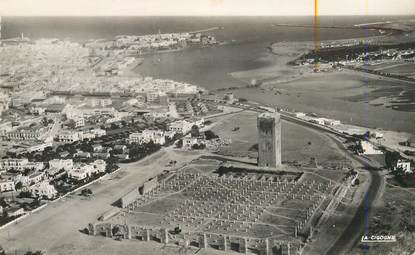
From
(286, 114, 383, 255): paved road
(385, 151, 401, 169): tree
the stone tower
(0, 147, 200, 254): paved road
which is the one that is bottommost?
(0, 147, 200, 254): paved road

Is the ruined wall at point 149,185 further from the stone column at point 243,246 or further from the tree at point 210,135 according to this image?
the tree at point 210,135

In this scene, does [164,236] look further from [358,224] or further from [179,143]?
[179,143]

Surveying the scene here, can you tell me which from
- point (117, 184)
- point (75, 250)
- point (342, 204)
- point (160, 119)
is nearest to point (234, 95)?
point (160, 119)

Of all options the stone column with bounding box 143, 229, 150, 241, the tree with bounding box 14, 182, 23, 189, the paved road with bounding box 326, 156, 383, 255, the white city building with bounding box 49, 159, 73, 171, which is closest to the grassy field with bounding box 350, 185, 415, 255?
the paved road with bounding box 326, 156, 383, 255

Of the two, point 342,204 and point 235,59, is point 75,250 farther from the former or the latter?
point 235,59

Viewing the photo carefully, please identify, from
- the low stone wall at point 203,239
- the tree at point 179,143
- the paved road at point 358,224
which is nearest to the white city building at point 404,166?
the paved road at point 358,224

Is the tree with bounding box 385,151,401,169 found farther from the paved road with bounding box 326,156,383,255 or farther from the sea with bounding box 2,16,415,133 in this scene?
the sea with bounding box 2,16,415,133
